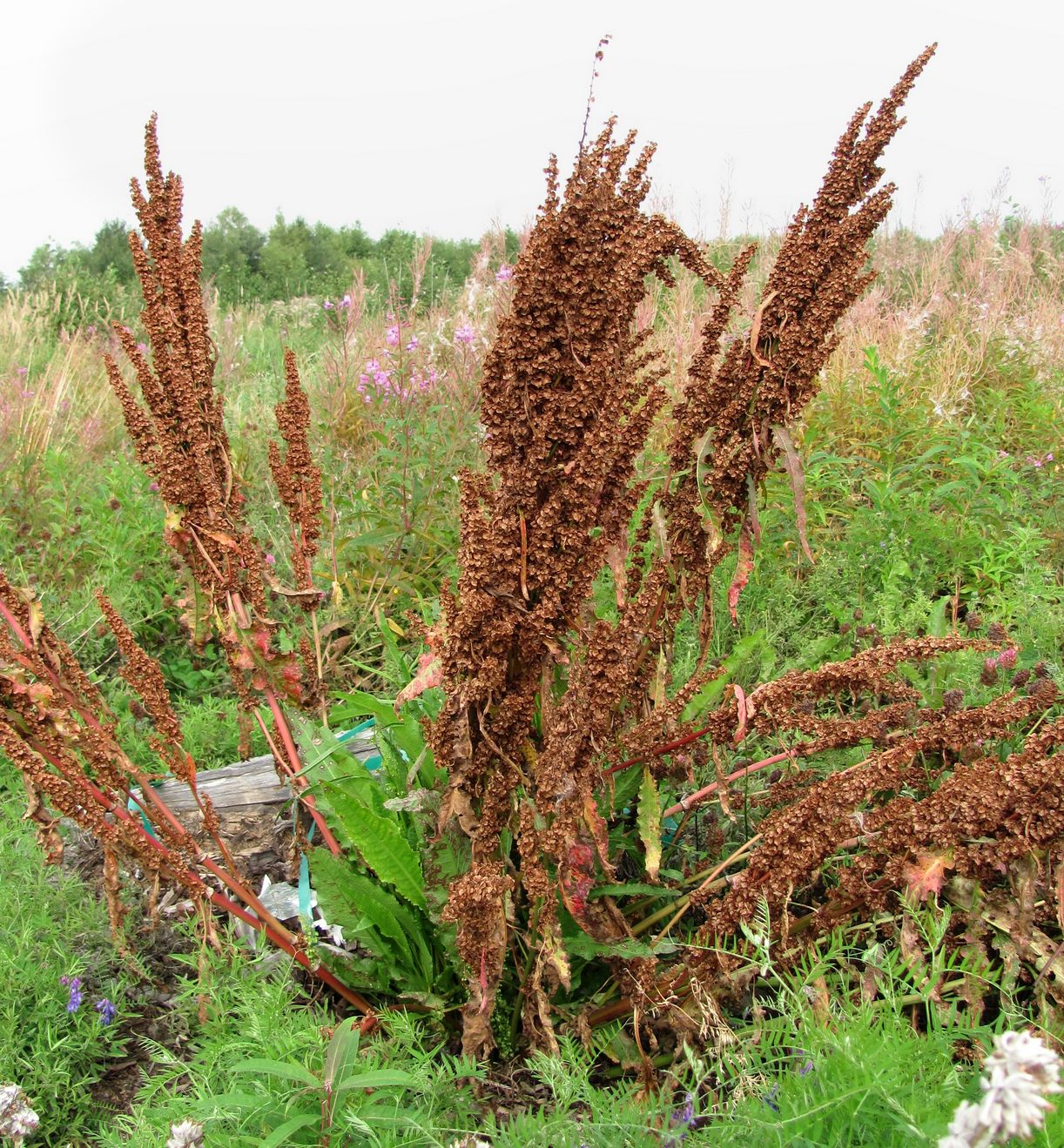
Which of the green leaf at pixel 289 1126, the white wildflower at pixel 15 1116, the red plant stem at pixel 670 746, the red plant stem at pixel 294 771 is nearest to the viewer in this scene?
the green leaf at pixel 289 1126

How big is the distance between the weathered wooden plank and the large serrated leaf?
989 millimetres

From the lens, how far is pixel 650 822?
192cm

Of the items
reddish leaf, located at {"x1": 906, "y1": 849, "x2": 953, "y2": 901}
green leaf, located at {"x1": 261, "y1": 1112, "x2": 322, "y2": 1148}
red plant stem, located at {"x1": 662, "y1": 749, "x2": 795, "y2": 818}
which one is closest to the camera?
green leaf, located at {"x1": 261, "y1": 1112, "x2": 322, "y2": 1148}

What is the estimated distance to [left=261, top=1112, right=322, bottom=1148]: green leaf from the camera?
4.77 feet

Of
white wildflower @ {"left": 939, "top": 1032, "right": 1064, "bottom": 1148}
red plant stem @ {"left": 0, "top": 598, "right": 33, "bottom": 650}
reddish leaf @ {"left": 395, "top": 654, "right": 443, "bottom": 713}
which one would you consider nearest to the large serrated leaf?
reddish leaf @ {"left": 395, "top": 654, "right": 443, "bottom": 713}

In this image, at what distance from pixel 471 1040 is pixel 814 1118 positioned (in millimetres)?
747

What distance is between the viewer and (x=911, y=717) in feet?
8.11

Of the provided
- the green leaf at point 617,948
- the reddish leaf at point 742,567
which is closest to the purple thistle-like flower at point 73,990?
the green leaf at point 617,948

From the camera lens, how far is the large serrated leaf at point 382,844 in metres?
1.99

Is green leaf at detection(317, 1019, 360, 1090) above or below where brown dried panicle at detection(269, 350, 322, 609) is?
below

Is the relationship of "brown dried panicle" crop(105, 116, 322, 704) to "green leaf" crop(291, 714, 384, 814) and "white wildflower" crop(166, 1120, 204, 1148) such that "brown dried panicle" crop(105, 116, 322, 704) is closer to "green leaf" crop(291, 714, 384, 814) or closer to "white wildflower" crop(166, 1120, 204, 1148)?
"green leaf" crop(291, 714, 384, 814)

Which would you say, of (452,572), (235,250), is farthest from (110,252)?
(452,572)

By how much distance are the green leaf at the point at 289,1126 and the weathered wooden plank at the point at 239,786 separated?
1.49 metres

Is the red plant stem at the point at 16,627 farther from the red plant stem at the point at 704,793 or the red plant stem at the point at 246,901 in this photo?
the red plant stem at the point at 704,793
